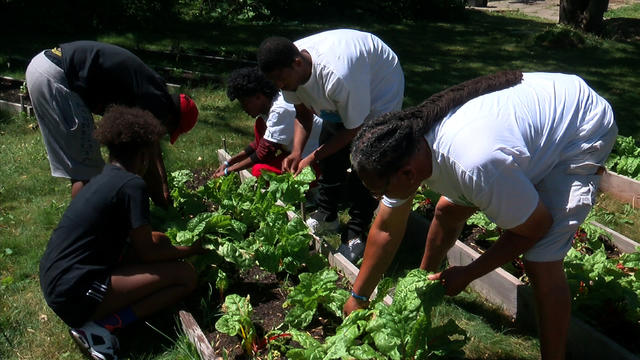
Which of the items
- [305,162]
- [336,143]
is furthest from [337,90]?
[305,162]

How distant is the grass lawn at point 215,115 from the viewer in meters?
3.16

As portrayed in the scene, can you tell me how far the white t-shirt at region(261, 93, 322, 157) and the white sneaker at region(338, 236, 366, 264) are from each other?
0.82 meters

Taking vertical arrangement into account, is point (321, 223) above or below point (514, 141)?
below

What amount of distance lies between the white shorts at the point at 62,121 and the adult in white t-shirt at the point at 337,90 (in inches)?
48.3

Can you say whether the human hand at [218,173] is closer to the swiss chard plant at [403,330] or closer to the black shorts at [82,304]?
the black shorts at [82,304]

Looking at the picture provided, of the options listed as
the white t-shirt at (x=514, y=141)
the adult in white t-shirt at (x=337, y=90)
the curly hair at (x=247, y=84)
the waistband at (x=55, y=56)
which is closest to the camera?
the white t-shirt at (x=514, y=141)

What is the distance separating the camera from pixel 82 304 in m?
2.88

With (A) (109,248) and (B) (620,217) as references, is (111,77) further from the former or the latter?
(B) (620,217)

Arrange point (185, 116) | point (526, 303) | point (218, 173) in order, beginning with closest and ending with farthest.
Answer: point (526, 303) < point (185, 116) < point (218, 173)

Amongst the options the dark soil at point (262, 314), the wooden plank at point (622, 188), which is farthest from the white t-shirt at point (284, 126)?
the wooden plank at point (622, 188)

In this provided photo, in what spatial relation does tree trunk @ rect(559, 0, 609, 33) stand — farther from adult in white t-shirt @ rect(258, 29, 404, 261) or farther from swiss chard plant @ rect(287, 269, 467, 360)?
swiss chard plant @ rect(287, 269, 467, 360)

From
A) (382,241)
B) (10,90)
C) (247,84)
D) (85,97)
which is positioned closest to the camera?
(382,241)

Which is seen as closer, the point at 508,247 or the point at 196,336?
the point at 508,247

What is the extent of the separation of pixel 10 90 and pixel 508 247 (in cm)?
701
